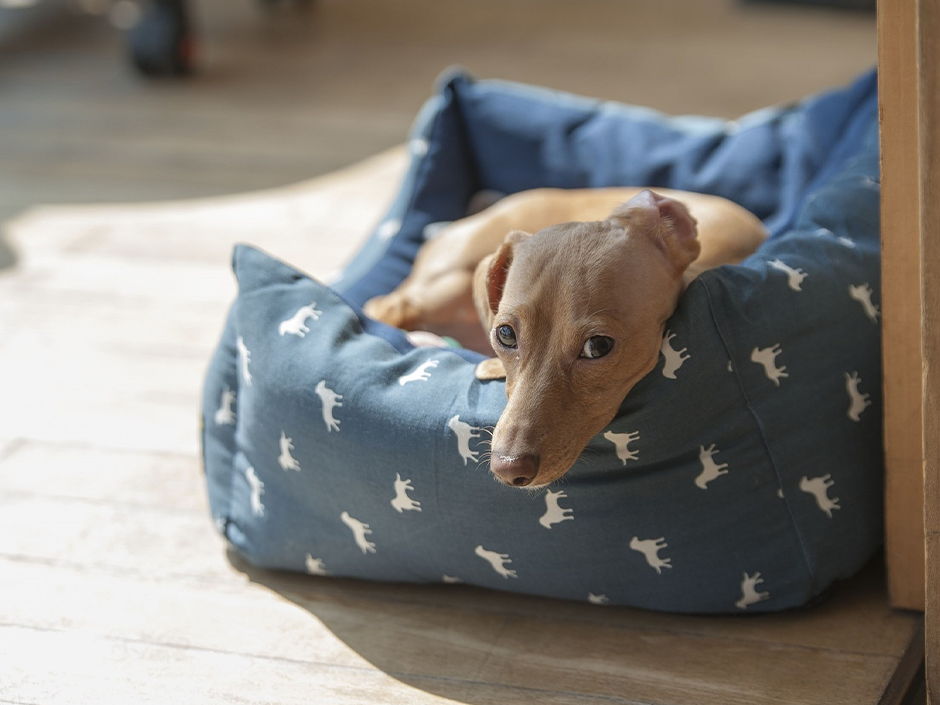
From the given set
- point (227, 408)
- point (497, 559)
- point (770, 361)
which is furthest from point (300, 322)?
point (770, 361)

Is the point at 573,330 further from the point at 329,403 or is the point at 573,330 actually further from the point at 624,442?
the point at 329,403

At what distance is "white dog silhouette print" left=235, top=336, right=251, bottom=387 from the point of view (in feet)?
5.31

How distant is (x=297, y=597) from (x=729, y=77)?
3126mm

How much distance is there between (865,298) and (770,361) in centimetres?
22

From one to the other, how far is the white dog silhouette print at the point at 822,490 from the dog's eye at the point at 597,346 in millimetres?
366

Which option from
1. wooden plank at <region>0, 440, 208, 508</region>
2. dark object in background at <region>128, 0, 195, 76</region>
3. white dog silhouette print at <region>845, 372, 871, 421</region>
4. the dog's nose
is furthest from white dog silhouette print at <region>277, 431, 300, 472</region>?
dark object in background at <region>128, 0, 195, 76</region>

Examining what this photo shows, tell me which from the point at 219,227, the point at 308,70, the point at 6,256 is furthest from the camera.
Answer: the point at 308,70

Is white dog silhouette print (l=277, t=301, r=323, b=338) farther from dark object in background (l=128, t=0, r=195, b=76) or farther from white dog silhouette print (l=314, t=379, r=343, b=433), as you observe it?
dark object in background (l=128, t=0, r=195, b=76)

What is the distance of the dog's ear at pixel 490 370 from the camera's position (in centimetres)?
147

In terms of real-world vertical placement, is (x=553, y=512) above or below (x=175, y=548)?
above

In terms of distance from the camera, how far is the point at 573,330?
1.28 metres

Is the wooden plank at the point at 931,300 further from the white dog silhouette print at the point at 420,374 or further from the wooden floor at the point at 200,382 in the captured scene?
the white dog silhouette print at the point at 420,374

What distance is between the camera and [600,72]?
4293 millimetres

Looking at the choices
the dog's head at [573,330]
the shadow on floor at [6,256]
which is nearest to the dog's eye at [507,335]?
the dog's head at [573,330]
